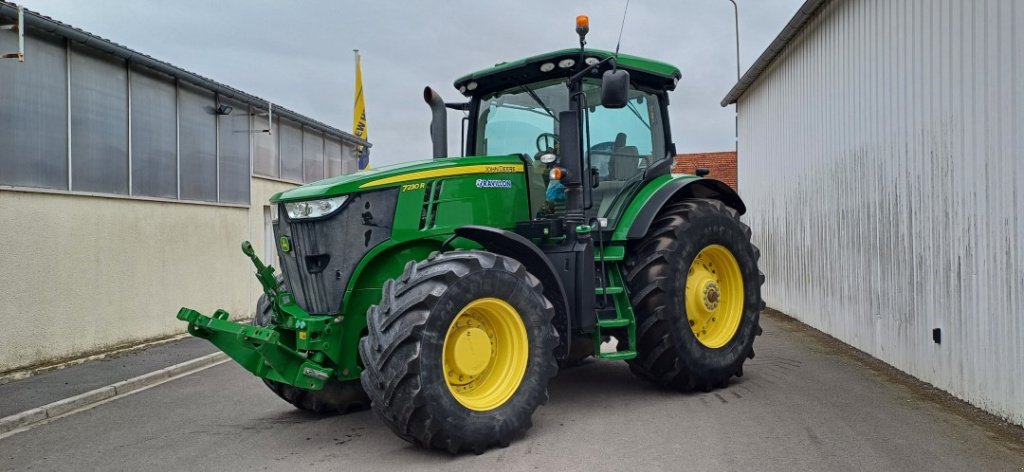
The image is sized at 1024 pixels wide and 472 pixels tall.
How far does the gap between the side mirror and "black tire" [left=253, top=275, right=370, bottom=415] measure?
289 centimetres

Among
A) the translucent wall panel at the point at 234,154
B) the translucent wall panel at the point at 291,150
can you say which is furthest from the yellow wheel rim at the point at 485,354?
the translucent wall panel at the point at 291,150

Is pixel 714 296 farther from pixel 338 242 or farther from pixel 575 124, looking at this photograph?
pixel 338 242

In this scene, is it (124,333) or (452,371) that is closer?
(452,371)

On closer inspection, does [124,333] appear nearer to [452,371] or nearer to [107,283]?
[107,283]

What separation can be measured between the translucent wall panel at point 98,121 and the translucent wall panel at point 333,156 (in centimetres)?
859

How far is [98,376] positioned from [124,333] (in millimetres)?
2439

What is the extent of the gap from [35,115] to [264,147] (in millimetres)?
6973

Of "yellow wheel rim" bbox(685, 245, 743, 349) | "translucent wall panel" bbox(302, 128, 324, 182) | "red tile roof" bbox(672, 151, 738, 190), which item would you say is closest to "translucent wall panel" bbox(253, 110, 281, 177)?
"translucent wall panel" bbox(302, 128, 324, 182)

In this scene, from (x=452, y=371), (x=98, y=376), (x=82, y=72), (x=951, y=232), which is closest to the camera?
(x=452, y=371)

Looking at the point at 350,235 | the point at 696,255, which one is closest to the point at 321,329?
the point at 350,235

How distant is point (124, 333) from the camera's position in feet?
37.1

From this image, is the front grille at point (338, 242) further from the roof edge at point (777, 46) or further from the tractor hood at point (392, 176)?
the roof edge at point (777, 46)

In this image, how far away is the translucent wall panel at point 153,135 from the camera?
39.2 ft

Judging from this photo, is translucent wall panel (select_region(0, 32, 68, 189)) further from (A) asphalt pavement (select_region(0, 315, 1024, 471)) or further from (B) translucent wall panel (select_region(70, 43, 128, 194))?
(A) asphalt pavement (select_region(0, 315, 1024, 471))
